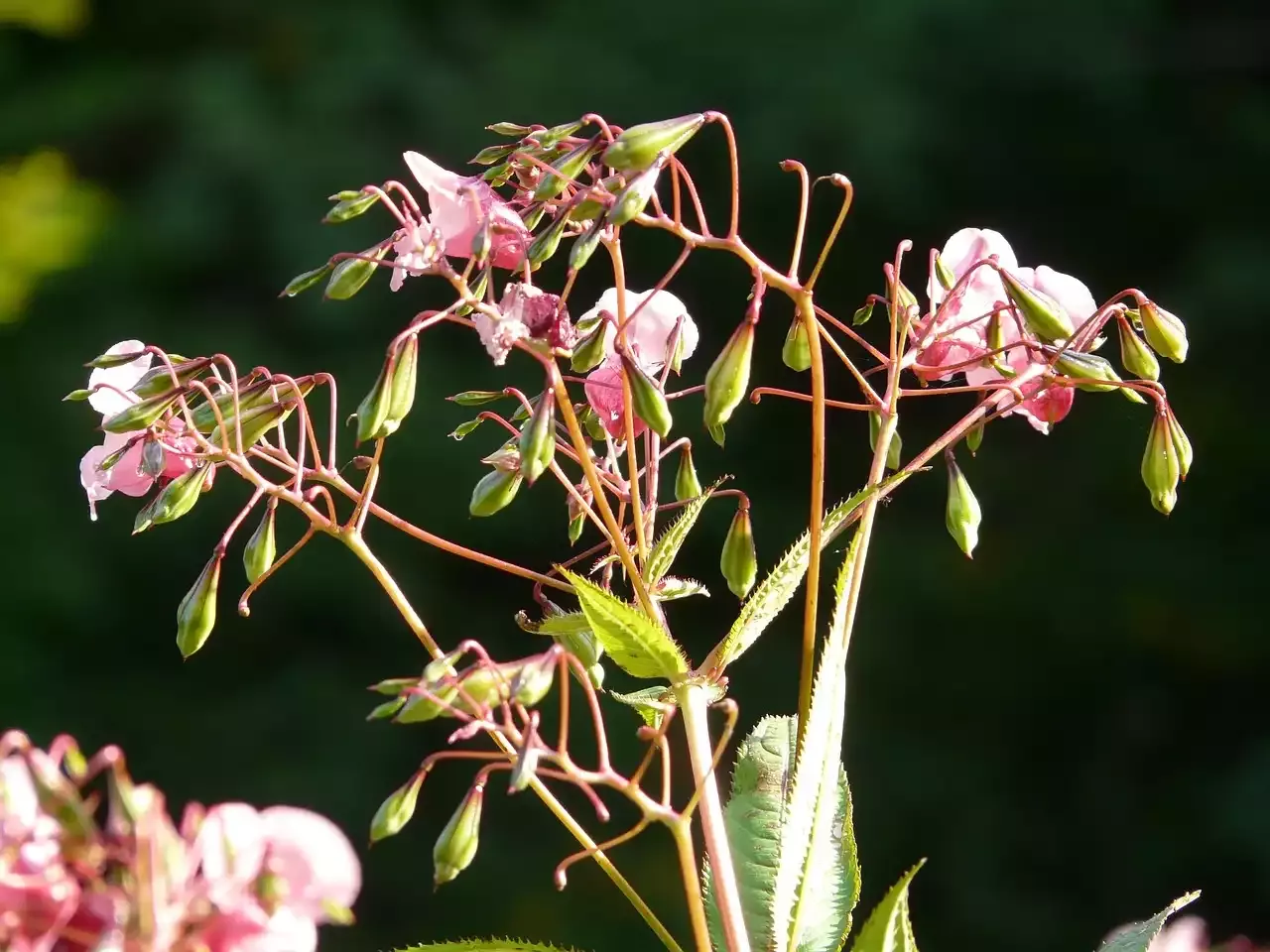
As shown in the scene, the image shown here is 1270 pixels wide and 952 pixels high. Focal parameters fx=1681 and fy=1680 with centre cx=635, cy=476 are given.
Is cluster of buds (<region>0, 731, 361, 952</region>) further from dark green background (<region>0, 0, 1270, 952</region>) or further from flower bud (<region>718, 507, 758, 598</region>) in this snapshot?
dark green background (<region>0, 0, 1270, 952</region>)

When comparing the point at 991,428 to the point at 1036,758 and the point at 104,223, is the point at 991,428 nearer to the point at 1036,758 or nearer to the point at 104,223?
the point at 1036,758

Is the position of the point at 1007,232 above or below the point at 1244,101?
below

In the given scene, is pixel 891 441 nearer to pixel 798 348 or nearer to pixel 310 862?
pixel 798 348

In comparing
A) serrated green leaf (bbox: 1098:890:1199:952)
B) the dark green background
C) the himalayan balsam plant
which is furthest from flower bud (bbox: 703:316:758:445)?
the dark green background

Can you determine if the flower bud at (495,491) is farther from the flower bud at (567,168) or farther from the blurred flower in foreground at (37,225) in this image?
the blurred flower in foreground at (37,225)

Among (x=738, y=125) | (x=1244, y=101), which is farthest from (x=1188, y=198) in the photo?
(x=738, y=125)

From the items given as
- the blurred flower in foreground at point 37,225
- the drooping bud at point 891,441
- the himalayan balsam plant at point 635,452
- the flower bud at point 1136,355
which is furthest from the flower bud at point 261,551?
the blurred flower in foreground at point 37,225
